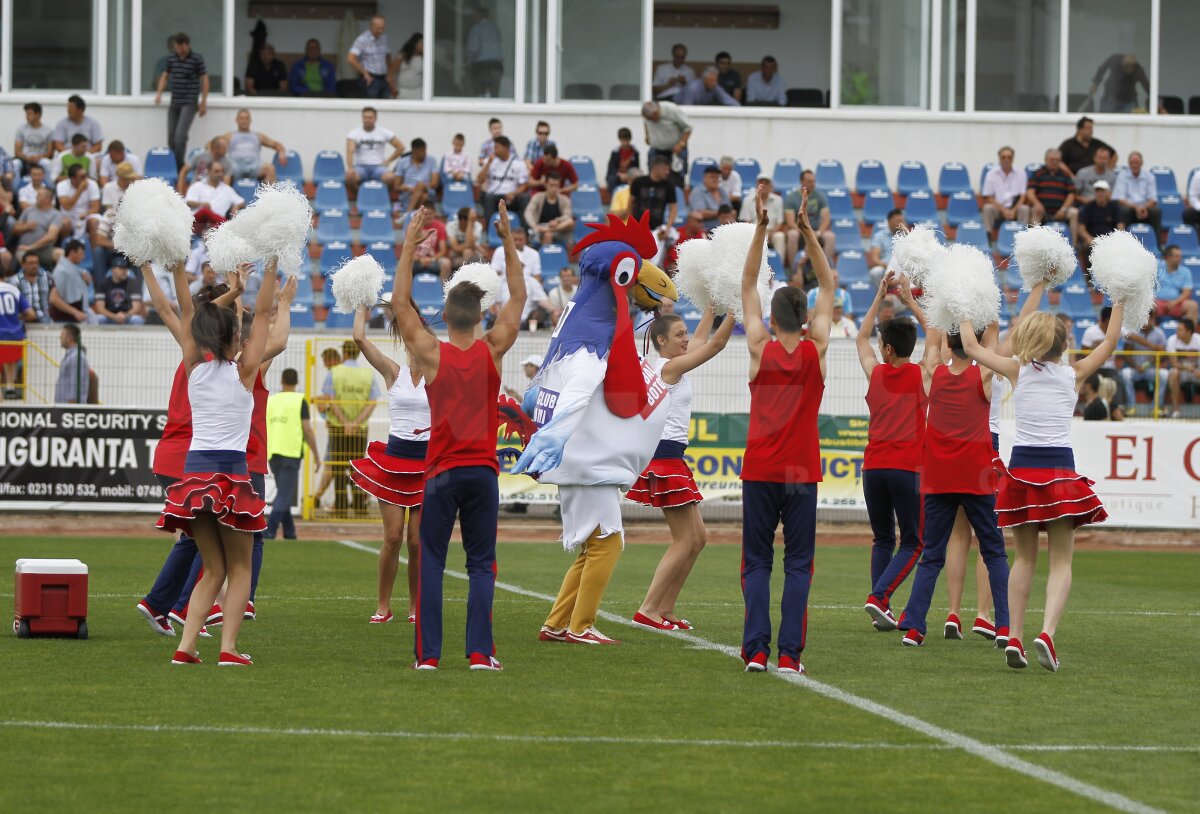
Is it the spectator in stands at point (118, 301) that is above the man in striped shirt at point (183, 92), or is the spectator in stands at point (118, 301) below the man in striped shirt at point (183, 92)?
below

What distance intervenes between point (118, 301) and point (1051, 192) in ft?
44.0

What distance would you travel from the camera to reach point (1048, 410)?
8695mm

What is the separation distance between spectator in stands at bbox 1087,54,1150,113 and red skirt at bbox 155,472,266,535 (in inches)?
909

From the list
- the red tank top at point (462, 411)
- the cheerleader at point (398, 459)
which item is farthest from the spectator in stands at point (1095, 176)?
the red tank top at point (462, 411)

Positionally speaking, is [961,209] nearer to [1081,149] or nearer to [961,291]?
[1081,149]

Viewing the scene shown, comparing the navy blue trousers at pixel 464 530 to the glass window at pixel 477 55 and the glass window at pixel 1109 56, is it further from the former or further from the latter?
the glass window at pixel 1109 56

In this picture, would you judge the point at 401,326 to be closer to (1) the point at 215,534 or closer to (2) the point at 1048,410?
(1) the point at 215,534

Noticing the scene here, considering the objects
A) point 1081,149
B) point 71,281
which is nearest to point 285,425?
point 71,281

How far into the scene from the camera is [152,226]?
8891 millimetres

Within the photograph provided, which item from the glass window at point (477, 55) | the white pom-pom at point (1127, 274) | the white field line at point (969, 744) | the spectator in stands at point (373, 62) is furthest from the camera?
the glass window at point (477, 55)

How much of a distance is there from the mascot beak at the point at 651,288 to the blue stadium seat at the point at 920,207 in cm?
1686

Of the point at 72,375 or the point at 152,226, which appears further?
the point at 72,375

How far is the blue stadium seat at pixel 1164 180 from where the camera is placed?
1056 inches

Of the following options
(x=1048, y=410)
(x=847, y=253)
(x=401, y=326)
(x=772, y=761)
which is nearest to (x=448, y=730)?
(x=772, y=761)
